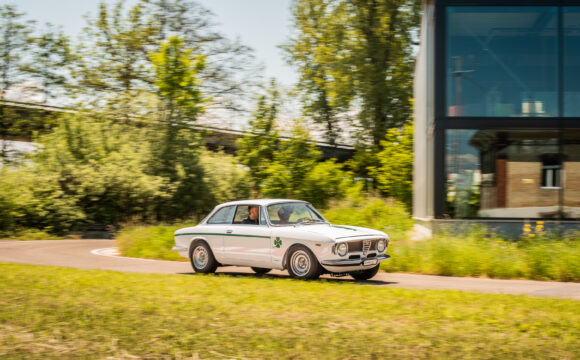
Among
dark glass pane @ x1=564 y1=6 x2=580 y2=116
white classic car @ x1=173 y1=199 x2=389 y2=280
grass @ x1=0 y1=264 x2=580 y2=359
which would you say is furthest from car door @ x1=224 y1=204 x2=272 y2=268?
dark glass pane @ x1=564 y1=6 x2=580 y2=116

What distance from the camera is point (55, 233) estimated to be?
27875 millimetres

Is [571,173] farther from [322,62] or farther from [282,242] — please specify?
[322,62]

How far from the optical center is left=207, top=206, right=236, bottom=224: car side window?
12336 mm

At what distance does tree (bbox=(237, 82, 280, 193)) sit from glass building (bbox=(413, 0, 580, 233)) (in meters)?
17.3

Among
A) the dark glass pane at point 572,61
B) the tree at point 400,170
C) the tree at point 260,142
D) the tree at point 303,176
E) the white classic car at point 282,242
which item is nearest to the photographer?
the white classic car at point 282,242

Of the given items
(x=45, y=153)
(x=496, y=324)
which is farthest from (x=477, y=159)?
(x=45, y=153)

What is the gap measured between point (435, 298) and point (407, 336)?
225cm

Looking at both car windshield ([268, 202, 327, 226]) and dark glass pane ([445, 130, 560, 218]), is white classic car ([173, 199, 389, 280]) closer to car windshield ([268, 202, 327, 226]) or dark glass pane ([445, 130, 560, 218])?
car windshield ([268, 202, 327, 226])

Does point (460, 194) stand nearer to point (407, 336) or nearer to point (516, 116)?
point (516, 116)

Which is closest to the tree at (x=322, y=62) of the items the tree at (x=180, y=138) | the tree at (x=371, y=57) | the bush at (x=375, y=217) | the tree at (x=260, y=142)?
the tree at (x=371, y=57)

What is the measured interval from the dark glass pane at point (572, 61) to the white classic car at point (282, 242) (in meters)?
9.32

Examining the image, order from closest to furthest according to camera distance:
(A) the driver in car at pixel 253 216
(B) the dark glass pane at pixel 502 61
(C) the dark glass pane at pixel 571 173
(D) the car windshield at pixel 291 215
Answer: (D) the car windshield at pixel 291 215
(A) the driver in car at pixel 253 216
(C) the dark glass pane at pixel 571 173
(B) the dark glass pane at pixel 502 61

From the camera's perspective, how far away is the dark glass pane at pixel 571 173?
1731cm

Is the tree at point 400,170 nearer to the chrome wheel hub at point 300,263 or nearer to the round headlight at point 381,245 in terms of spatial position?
the round headlight at point 381,245
